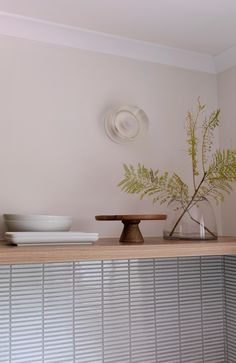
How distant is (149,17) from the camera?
54.1 inches

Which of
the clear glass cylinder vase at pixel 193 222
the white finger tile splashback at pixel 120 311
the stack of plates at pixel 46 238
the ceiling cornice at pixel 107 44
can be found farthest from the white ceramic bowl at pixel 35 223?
the ceiling cornice at pixel 107 44

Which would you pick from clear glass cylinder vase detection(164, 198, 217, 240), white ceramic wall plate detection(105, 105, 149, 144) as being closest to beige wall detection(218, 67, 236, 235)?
clear glass cylinder vase detection(164, 198, 217, 240)

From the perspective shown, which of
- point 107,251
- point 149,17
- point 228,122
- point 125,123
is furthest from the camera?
point 228,122

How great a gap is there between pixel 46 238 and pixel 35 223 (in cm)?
7

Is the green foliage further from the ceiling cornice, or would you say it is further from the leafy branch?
the ceiling cornice

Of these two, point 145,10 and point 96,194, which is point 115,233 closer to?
point 96,194

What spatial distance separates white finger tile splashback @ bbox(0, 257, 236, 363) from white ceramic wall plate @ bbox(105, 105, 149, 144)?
47cm

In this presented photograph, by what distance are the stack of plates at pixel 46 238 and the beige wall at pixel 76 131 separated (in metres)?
0.25

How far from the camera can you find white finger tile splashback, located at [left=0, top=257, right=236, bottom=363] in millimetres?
A: 1306

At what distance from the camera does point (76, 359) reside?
4.50 ft

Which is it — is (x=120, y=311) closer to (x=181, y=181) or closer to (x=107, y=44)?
(x=181, y=181)

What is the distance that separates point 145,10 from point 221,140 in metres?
0.66

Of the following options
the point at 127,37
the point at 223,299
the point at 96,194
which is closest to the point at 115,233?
the point at 96,194

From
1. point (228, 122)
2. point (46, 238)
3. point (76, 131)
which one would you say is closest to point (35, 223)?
point (46, 238)
